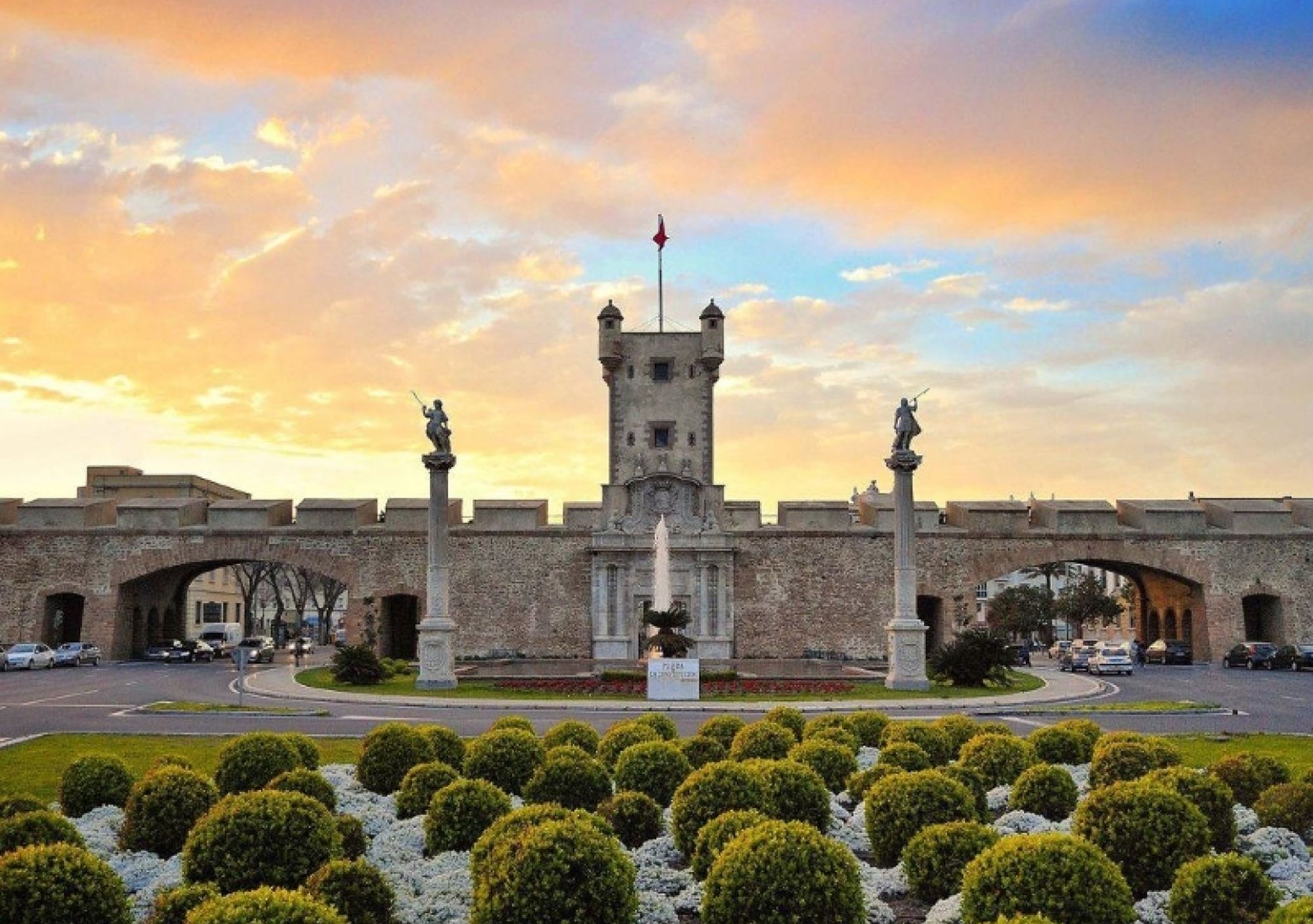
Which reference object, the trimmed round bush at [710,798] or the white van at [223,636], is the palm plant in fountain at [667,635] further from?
the white van at [223,636]

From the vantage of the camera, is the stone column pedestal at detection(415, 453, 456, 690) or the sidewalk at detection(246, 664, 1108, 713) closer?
the sidewalk at detection(246, 664, 1108, 713)

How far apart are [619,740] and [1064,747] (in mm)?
5494

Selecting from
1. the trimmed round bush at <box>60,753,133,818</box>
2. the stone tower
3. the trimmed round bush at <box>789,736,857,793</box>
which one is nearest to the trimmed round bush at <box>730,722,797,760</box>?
the trimmed round bush at <box>789,736,857,793</box>

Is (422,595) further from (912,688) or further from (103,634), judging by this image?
(912,688)

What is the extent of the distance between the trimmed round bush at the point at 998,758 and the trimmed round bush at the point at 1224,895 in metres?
4.49

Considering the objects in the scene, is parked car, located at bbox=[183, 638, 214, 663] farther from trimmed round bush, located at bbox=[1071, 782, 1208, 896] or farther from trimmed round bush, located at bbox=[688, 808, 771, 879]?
trimmed round bush, located at bbox=[1071, 782, 1208, 896]

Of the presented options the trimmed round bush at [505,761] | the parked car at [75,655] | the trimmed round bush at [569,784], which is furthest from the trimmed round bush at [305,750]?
the parked car at [75,655]

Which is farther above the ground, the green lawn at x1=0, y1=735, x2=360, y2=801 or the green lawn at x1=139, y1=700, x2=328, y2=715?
the green lawn at x1=0, y1=735, x2=360, y2=801

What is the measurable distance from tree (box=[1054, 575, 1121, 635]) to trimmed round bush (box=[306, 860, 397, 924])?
84567 millimetres

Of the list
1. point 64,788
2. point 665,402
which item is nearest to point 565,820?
point 64,788

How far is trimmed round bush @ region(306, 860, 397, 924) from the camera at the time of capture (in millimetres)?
7941

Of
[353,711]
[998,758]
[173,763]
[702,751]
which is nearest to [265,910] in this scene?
[173,763]

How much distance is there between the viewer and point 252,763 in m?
12.1

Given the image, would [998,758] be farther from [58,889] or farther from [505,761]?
[58,889]
